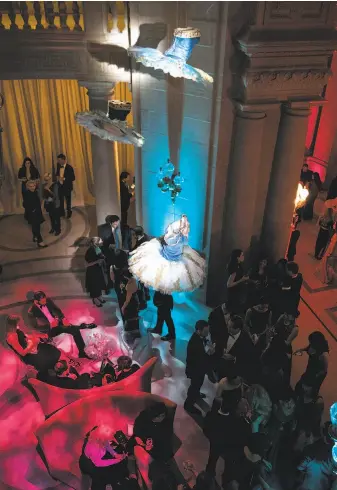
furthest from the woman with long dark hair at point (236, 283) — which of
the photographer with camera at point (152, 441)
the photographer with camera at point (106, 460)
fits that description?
the photographer with camera at point (106, 460)

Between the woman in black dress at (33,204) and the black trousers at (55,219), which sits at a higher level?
the woman in black dress at (33,204)

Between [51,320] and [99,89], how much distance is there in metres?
3.60

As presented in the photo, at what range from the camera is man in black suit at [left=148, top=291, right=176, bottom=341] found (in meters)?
7.62

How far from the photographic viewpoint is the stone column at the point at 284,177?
7355mm

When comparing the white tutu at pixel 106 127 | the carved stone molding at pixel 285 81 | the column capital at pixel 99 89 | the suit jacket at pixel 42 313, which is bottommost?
the suit jacket at pixel 42 313

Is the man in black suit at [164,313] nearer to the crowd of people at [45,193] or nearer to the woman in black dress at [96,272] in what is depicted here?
the woman in black dress at [96,272]

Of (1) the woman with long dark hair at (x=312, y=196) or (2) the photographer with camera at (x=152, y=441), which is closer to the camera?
(2) the photographer with camera at (x=152, y=441)

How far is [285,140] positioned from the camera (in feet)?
24.8

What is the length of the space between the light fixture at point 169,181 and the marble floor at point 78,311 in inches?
82.5

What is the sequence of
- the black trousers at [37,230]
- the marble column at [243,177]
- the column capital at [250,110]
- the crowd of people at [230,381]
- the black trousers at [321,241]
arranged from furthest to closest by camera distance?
the black trousers at [37,230] → the black trousers at [321,241] → the marble column at [243,177] → the column capital at [250,110] → the crowd of people at [230,381]

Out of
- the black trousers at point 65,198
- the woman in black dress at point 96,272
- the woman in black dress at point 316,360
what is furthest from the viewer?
the black trousers at point 65,198

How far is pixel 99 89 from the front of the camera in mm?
8031

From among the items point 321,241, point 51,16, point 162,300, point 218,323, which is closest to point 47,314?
point 162,300

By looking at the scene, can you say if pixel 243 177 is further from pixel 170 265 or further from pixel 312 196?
pixel 312 196
